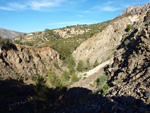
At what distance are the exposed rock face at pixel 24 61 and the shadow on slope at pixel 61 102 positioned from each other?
206 inches

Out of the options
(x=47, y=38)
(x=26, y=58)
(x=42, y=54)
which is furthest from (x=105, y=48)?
(x=47, y=38)

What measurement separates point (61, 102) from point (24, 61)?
2009cm

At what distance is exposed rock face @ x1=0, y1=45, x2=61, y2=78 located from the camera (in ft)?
82.2

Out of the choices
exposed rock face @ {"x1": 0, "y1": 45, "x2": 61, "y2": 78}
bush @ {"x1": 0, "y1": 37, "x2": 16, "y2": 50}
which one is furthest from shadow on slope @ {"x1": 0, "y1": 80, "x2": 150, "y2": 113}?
bush @ {"x1": 0, "y1": 37, "x2": 16, "y2": 50}

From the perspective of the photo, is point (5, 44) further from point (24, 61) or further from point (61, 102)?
point (61, 102)

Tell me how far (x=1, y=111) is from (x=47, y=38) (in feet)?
181

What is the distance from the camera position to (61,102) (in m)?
15.1

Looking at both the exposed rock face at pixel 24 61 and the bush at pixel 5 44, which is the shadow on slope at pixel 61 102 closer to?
the exposed rock face at pixel 24 61

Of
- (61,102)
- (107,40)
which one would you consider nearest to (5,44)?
(61,102)

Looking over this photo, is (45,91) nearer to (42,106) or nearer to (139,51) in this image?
(42,106)

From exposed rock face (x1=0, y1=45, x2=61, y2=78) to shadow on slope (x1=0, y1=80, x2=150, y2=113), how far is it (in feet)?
17.1

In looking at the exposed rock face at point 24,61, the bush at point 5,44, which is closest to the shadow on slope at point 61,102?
the exposed rock face at point 24,61

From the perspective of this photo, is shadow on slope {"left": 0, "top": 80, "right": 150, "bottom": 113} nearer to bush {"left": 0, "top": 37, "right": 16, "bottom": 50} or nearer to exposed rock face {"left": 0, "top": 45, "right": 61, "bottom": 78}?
exposed rock face {"left": 0, "top": 45, "right": 61, "bottom": 78}

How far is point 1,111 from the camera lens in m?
12.8
